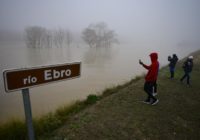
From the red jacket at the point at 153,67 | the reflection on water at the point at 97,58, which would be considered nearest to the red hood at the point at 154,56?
the red jacket at the point at 153,67

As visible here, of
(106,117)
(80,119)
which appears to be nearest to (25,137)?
(80,119)

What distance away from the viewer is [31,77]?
1.80m

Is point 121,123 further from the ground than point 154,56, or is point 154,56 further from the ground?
point 154,56

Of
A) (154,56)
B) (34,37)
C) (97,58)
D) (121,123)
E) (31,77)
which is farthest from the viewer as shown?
(34,37)

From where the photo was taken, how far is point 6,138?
362 cm

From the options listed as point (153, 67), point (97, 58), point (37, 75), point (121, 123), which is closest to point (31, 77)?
point (37, 75)

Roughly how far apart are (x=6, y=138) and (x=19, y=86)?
2.60 meters

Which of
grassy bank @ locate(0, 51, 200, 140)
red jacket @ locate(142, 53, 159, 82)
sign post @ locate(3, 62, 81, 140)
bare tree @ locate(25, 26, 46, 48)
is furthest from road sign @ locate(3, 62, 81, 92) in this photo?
bare tree @ locate(25, 26, 46, 48)

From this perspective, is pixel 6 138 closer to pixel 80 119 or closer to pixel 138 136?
pixel 80 119

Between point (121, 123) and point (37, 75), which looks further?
point (121, 123)

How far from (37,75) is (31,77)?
0.07 meters

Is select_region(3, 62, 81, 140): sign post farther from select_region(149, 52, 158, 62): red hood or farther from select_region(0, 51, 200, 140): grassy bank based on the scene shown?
select_region(149, 52, 158, 62): red hood

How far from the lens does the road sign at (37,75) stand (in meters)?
1.66

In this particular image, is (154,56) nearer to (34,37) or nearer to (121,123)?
(121,123)
